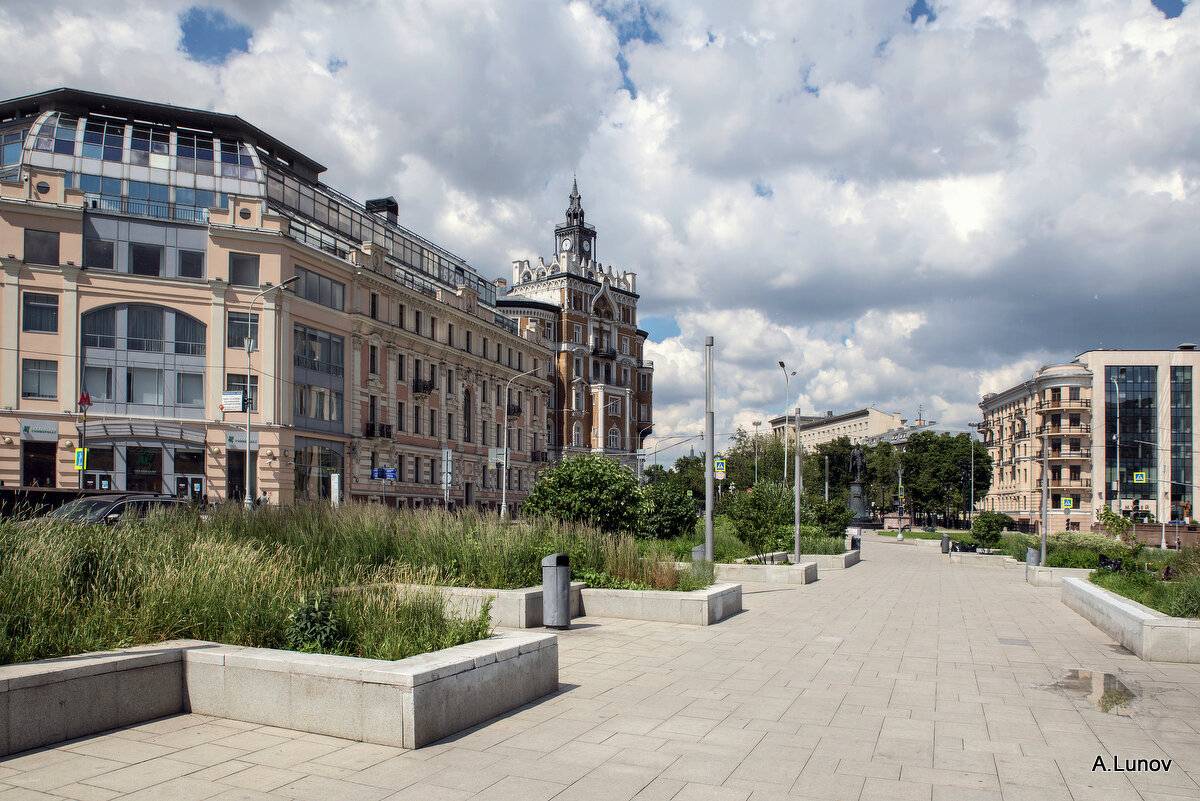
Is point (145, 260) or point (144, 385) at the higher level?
point (145, 260)

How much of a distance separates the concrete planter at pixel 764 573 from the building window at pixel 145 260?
3243 centimetres

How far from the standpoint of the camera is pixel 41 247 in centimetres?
3894

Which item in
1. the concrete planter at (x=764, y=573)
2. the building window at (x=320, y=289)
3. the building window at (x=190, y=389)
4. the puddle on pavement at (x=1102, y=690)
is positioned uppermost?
the building window at (x=320, y=289)

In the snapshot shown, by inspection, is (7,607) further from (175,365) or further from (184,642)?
(175,365)

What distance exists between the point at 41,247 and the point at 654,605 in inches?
1499

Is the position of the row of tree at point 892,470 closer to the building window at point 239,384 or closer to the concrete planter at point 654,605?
the building window at point 239,384

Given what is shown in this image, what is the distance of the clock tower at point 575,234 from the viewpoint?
327ft

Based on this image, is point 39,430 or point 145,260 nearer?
point 39,430

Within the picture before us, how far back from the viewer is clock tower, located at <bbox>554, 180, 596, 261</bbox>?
3930 inches

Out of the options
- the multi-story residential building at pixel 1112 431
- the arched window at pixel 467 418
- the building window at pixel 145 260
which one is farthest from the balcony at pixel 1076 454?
the building window at pixel 145 260

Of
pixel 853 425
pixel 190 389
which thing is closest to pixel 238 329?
pixel 190 389

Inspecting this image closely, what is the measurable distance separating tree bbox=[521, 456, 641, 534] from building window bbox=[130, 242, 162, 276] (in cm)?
3005

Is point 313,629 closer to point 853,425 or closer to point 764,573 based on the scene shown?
point 764,573

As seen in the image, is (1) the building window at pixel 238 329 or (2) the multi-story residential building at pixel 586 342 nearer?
(1) the building window at pixel 238 329
